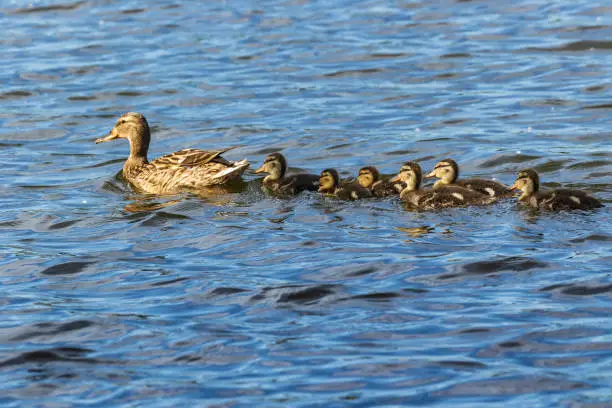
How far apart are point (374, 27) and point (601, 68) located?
4.64 meters

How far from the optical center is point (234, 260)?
9.38 metres

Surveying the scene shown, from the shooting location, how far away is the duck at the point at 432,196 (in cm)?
1062

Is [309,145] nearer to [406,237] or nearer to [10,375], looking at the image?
[406,237]

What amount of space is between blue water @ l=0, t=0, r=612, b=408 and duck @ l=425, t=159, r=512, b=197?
1.25ft

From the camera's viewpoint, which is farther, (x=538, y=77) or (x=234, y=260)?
(x=538, y=77)

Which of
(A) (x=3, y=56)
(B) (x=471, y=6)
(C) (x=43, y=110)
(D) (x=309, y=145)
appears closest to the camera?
(D) (x=309, y=145)

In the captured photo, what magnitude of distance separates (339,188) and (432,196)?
2.95ft

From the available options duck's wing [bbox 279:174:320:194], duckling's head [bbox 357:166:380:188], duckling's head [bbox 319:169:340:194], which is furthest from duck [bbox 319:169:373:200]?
duckling's head [bbox 357:166:380:188]

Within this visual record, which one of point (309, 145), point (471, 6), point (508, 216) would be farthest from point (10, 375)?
point (471, 6)

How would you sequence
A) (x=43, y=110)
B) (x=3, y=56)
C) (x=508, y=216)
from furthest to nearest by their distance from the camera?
(x=3, y=56), (x=43, y=110), (x=508, y=216)

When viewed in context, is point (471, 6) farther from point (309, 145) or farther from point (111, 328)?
point (111, 328)

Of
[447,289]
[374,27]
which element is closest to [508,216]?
[447,289]

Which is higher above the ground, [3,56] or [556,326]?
[3,56]

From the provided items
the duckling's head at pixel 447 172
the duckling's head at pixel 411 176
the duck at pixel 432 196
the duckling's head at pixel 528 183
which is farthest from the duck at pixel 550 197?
the duckling's head at pixel 411 176
